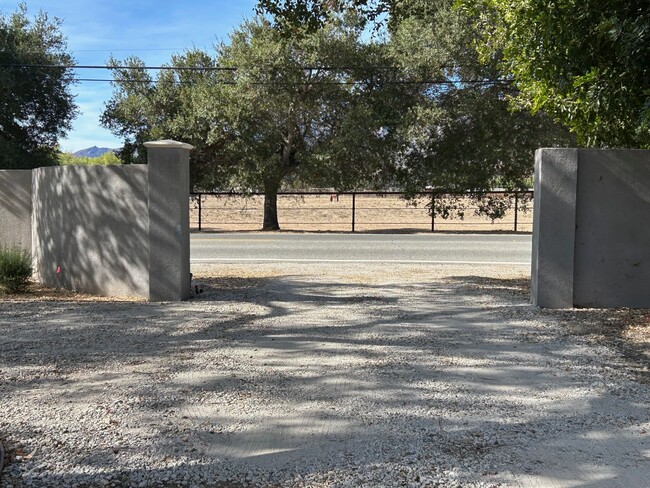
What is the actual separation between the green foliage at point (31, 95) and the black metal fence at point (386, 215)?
686cm

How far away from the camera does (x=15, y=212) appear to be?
460 inches

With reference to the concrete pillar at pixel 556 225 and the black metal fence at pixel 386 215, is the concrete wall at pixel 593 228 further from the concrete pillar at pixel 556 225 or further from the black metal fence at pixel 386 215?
the black metal fence at pixel 386 215

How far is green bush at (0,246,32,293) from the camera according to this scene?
9.84 m

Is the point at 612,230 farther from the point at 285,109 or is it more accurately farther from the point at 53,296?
the point at 285,109

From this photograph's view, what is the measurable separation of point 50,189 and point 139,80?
17.8 m

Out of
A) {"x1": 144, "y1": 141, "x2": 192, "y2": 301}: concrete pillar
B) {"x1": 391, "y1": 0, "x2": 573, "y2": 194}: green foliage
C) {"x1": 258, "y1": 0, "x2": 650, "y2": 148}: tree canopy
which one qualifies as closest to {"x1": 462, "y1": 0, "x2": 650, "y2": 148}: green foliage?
{"x1": 258, "y1": 0, "x2": 650, "y2": 148}: tree canopy

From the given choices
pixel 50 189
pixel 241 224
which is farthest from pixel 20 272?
pixel 241 224

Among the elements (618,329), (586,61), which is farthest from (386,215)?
(618,329)

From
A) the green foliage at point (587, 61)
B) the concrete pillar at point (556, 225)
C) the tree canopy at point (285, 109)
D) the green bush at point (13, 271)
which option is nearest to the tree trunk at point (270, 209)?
the tree canopy at point (285, 109)

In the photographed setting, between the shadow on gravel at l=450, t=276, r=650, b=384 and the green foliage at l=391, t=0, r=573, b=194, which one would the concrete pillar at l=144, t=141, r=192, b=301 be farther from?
the green foliage at l=391, t=0, r=573, b=194

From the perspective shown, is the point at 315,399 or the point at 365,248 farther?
the point at 365,248

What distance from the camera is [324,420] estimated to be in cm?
441

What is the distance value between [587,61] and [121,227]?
22.6ft

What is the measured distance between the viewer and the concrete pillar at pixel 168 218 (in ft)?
29.4
